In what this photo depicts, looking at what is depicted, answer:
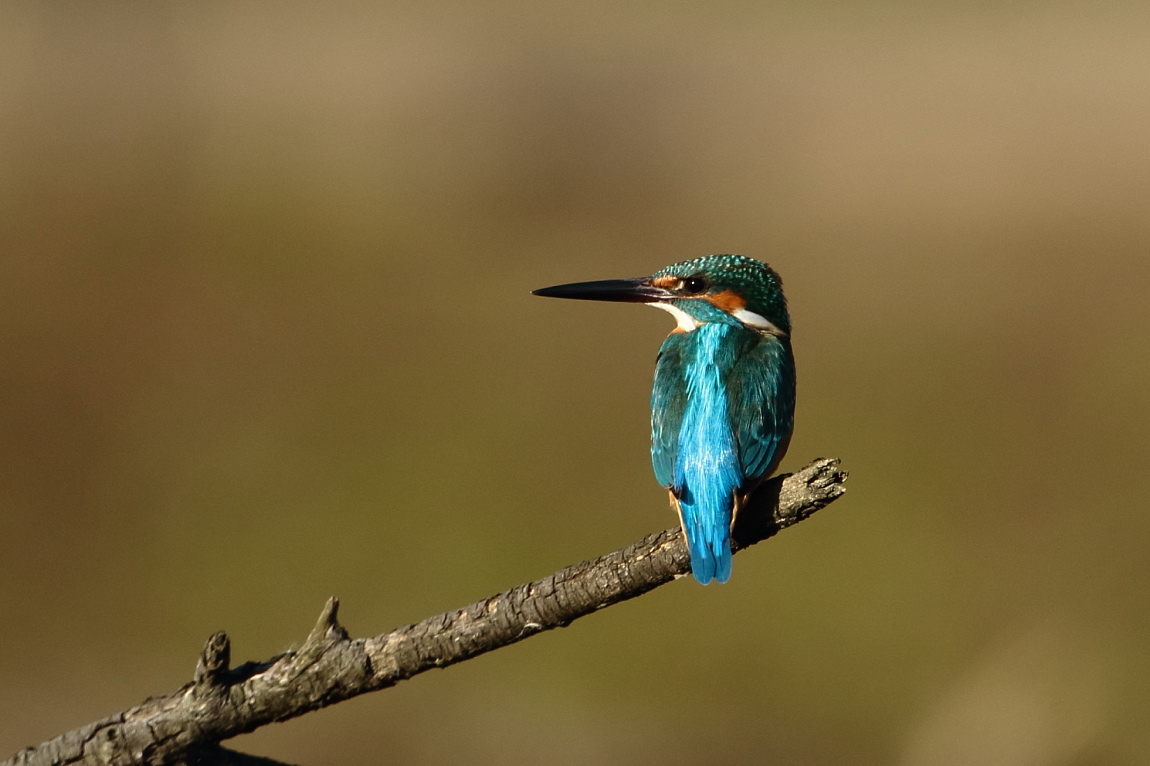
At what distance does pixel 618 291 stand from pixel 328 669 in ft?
3.87

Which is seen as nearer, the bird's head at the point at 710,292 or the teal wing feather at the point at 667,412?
the teal wing feather at the point at 667,412

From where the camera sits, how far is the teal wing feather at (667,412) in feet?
6.63

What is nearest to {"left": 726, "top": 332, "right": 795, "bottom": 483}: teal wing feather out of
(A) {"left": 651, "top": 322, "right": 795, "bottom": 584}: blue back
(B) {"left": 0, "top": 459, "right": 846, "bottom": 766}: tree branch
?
(A) {"left": 651, "top": 322, "right": 795, "bottom": 584}: blue back

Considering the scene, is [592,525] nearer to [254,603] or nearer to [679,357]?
[254,603]

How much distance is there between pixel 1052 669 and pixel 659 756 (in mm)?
1714

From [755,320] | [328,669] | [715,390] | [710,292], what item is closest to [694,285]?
[710,292]

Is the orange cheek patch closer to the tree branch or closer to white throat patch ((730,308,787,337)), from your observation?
white throat patch ((730,308,787,337))

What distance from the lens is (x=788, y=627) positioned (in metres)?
5.19

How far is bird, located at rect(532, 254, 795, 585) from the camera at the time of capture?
72.2 inches

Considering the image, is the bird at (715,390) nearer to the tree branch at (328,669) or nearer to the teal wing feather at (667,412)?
the teal wing feather at (667,412)

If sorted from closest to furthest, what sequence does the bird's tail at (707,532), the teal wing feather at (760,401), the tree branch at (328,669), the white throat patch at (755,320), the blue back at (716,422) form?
the tree branch at (328,669) < the bird's tail at (707,532) < the blue back at (716,422) < the teal wing feather at (760,401) < the white throat patch at (755,320)

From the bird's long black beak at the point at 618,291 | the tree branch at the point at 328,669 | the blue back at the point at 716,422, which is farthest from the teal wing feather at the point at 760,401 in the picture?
the tree branch at the point at 328,669

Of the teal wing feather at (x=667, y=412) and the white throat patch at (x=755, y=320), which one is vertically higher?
the white throat patch at (x=755, y=320)

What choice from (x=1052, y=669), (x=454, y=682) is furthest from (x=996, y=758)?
(x=454, y=682)
